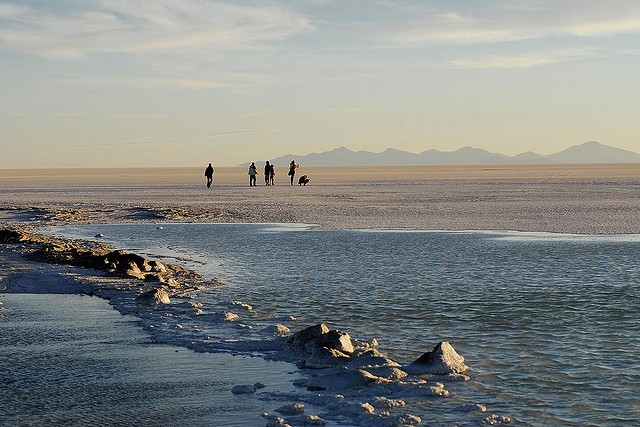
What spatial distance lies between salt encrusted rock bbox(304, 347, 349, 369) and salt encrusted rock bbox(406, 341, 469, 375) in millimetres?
781

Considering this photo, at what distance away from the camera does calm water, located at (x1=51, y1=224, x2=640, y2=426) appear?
8203mm

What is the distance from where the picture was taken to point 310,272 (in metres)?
16.1

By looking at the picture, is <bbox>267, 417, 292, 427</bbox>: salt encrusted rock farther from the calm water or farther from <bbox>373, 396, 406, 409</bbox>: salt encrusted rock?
the calm water

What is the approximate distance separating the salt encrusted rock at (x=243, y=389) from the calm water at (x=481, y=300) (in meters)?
1.72

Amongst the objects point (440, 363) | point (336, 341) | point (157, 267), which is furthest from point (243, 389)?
point (157, 267)

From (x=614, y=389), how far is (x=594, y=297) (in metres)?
4.92

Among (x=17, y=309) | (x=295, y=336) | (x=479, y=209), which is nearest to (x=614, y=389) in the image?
(x=295, y=336)

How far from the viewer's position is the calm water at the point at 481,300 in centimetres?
820

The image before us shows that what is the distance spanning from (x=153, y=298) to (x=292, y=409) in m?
5.92

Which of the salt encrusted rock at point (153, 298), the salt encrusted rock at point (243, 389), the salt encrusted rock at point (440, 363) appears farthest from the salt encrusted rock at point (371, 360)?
the salt encrusted rock at point (153, 298)

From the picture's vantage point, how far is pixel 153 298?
12.9 m

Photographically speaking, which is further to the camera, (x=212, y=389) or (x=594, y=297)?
(x=594, y=297)

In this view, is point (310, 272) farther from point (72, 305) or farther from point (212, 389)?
point (212, 389)

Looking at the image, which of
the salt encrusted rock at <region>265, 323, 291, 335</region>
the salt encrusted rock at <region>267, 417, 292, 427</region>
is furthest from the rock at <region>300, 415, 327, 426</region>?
the salt encrusted rock at <region>265, 323, 291, 335</region>
